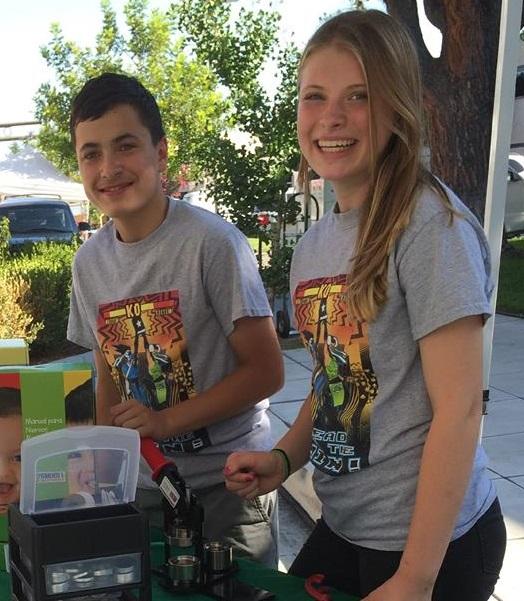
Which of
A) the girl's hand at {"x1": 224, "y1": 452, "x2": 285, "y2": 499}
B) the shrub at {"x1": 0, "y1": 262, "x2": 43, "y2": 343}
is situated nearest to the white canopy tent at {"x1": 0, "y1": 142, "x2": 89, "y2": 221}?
the shrub at {"x1": 0, "y1": 262, "x2": 43, "y2": 343}

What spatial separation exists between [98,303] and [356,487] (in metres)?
0.77

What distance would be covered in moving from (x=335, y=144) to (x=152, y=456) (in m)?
0.64

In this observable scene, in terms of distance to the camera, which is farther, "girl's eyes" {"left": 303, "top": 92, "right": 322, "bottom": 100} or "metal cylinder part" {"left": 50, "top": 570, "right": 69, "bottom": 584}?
"girl's eyes" {"left": 303, "top": 92, "right": 322, "bottom": 100}

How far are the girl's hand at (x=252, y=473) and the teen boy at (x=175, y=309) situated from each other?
0.20 meters

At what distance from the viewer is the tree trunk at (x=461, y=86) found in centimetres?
308

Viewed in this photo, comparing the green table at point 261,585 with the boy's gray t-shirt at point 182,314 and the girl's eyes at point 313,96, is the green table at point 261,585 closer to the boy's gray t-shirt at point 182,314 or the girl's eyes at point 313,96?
the boy's gray t-shirt at point 182,314

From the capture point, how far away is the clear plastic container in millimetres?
1262

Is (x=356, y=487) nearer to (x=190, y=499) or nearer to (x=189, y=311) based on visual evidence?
(x=190, y=499)

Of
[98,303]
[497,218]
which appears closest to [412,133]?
[98,303]

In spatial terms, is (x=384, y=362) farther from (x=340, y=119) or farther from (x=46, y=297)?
(x=46, y=297)

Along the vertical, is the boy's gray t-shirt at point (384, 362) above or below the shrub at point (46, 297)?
above

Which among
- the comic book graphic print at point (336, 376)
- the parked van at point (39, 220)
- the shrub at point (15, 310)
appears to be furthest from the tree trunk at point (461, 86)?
the parked van at point (39, 220)

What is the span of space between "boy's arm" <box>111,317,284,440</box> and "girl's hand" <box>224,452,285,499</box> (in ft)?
0.59

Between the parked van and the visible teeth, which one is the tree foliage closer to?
the parked van
